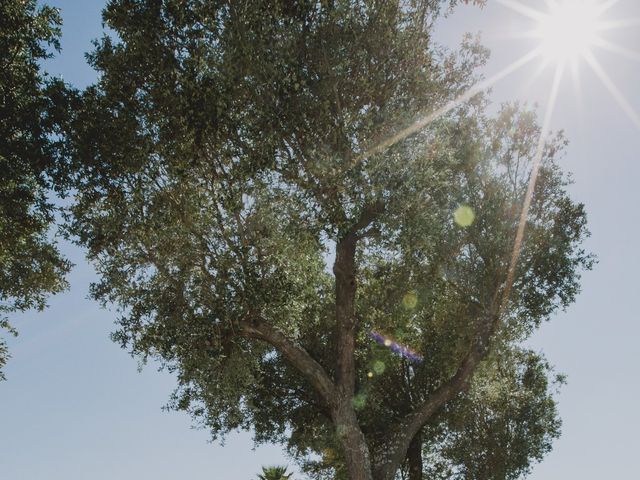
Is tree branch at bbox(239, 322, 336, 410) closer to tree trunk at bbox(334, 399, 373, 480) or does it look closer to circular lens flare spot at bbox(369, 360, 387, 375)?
tree trunk at bbox(334, 399, 373, 480)

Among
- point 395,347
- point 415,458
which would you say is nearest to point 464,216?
point 395,347

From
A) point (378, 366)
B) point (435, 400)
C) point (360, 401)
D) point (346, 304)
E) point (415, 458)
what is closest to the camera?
point (346, 304)

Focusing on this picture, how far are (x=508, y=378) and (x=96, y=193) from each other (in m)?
25.1

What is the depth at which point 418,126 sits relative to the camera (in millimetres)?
19234

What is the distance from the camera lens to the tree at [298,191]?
18672 mm

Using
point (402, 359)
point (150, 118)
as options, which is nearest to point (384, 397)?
point (402, 359)

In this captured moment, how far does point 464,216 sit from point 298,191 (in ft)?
24.8

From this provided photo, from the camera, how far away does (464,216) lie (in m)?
22.7

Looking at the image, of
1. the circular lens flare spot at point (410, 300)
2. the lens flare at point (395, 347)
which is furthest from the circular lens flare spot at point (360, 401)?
the circular lens flare spot at point (410, 300)

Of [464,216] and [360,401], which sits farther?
[360,401]

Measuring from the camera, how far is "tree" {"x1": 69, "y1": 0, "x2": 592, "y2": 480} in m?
18.7

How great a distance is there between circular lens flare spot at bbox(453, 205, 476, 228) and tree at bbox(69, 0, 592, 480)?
0.06 m

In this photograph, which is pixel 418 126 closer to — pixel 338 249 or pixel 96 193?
pixel 338 249

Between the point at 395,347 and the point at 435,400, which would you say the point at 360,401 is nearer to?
the point at 395,347
